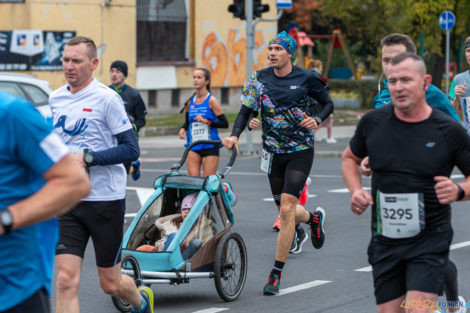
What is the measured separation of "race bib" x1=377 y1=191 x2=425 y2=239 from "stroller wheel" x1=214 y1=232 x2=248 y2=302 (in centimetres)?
270

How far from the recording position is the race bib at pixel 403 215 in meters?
4.82

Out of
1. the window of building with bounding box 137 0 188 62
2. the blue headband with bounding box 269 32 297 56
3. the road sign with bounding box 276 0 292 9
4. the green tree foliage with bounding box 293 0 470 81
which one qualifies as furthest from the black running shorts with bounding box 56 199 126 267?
the green tree foliage with bounding box 293 0 470 81

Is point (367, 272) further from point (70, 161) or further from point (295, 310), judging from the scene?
point (70, 161)

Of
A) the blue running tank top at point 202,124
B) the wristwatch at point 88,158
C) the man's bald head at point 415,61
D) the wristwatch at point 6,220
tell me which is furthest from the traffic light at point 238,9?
the wristwatch at point 6,220

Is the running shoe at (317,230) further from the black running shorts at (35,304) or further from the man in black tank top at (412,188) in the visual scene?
the black running shorts at (35,304)

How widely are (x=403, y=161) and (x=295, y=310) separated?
263 cm

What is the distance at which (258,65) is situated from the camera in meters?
32.6

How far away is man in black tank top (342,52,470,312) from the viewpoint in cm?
480

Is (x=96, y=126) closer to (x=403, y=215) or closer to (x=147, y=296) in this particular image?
(x=147, y=296)

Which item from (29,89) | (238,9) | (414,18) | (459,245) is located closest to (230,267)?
(459,245)

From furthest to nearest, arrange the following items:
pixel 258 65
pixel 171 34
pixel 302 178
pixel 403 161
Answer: pixel 258 65 → pixel 171 34 → pixel 302 178 → pixel 403 161

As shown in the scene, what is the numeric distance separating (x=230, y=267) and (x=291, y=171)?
1.13 metres

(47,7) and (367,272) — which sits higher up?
(47,7)

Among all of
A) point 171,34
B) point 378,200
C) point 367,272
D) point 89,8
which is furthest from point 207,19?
point 378,200
